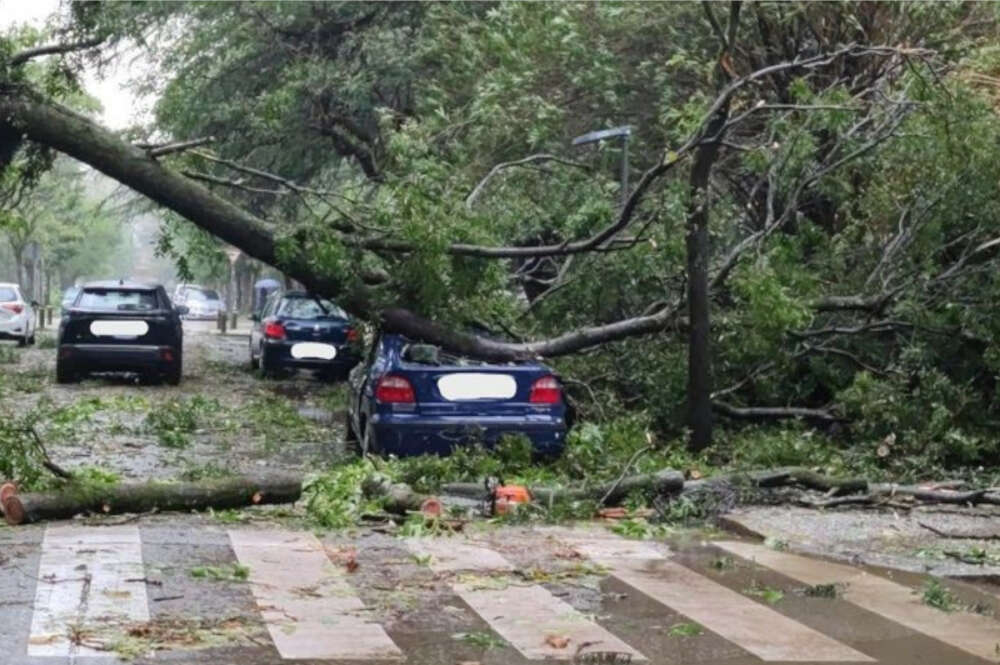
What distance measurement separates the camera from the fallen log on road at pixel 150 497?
32.1 ft

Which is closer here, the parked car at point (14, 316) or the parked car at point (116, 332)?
the parked car at point (116, 332)

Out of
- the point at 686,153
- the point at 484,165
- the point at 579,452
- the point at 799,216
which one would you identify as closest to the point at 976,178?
the point at 799,216

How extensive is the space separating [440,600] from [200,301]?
63184 millimetres

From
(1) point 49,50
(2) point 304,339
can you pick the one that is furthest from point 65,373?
(1) point 49,50

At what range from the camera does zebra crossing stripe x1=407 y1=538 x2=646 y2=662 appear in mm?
7129

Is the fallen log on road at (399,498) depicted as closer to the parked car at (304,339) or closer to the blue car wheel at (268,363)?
the parked car at (304,339)

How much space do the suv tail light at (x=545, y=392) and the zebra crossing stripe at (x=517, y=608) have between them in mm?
3643

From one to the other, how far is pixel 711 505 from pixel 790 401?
4.72m

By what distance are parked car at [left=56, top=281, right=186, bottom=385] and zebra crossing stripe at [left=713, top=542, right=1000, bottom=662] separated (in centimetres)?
1376

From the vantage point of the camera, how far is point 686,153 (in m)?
13.4

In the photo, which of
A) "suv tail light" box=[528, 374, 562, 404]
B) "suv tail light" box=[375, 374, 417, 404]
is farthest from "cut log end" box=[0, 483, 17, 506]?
"suv tail light" box=[528, 374, 562, 404]

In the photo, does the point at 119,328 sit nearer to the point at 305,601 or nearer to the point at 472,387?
the point at 472,387

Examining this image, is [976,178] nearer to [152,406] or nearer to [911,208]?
[911,208]

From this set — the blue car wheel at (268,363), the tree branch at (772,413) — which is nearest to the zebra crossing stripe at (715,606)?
the tree branch at (772,413)
